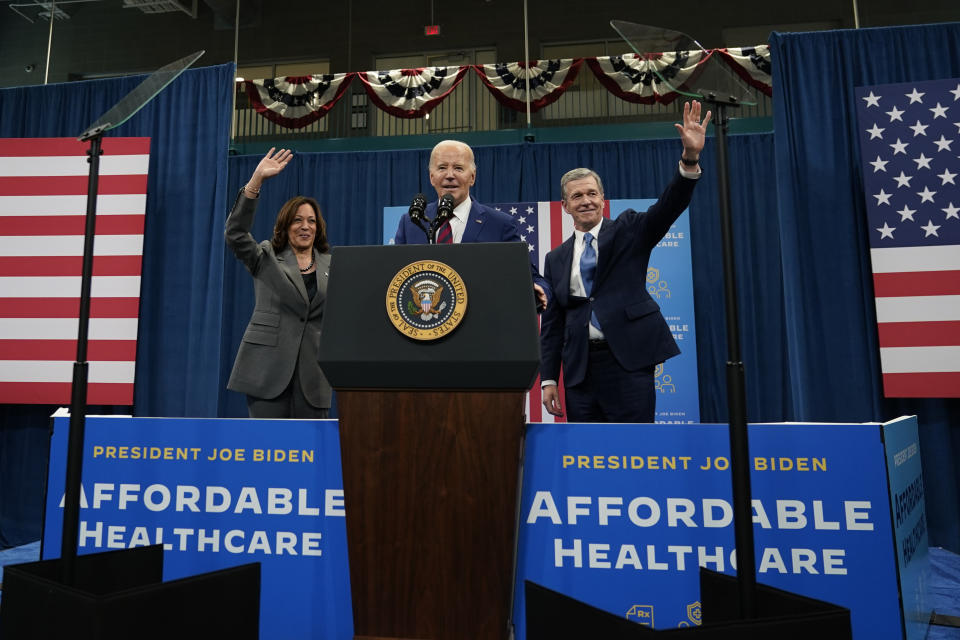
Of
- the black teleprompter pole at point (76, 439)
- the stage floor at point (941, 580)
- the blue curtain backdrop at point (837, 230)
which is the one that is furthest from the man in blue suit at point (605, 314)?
the blue curtain backdrop at point (837, 230)

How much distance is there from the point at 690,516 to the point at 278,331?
1.35 metres

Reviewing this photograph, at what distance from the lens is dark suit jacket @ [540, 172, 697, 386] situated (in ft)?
5.92

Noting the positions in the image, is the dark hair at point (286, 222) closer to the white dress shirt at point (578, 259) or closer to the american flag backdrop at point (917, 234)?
the white dress shirt at point (578, 259)

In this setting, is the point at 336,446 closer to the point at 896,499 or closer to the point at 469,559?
the point at 469,559

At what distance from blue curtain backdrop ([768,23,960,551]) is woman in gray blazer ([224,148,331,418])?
Result: 2.64 meters

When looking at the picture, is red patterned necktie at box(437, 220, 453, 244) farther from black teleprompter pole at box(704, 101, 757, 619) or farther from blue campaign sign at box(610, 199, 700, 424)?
blue campaign sign at box(610, 199, 700, 424)

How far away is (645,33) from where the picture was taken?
3.71 ft

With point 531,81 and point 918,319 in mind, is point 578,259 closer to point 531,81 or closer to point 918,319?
point 918,319

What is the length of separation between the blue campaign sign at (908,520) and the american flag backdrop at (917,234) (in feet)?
5.91

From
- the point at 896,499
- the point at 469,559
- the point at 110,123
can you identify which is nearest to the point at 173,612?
the point at 469,559

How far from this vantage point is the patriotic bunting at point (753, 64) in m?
4.52

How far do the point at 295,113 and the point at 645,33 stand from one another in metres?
4.47

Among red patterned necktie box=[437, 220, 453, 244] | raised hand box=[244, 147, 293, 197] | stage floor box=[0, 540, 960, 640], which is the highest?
raised hand box=[244, 147, 293, 197]

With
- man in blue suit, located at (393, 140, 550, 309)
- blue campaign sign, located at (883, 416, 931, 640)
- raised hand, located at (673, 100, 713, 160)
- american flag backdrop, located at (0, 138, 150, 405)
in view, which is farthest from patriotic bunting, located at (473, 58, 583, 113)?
blue campaign sign, located at (883, 416, 931, 640)
